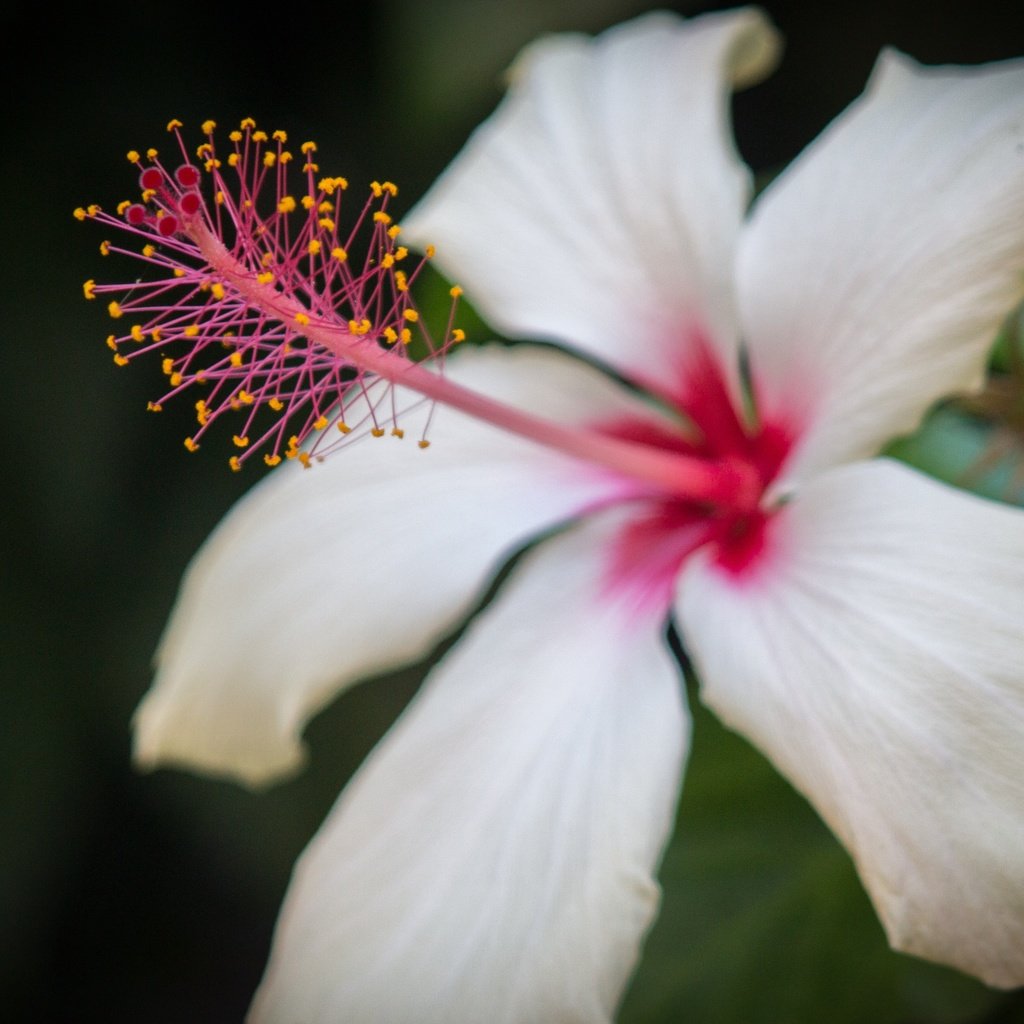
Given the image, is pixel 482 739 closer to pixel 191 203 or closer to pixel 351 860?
pixel 351 860

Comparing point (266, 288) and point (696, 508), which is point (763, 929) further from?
point (266, 288)

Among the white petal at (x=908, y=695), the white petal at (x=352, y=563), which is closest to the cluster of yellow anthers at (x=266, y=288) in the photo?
the white petal at (x=352, y=563)

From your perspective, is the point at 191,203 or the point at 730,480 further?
the point at 730,480

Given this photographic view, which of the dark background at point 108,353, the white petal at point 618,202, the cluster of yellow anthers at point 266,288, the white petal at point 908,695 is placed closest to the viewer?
the white petal at point 908,695

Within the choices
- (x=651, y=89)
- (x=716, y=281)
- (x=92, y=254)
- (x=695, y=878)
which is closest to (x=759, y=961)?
(x=695, y=878)

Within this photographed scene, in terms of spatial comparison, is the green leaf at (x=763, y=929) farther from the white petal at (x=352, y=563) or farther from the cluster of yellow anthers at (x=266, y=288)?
the cluster of yellow anthers at (x=266, y=288)

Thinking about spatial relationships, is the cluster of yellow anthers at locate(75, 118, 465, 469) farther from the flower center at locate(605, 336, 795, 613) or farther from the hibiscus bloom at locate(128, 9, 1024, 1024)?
the flower center at locate(605, 336, 795, 613)
